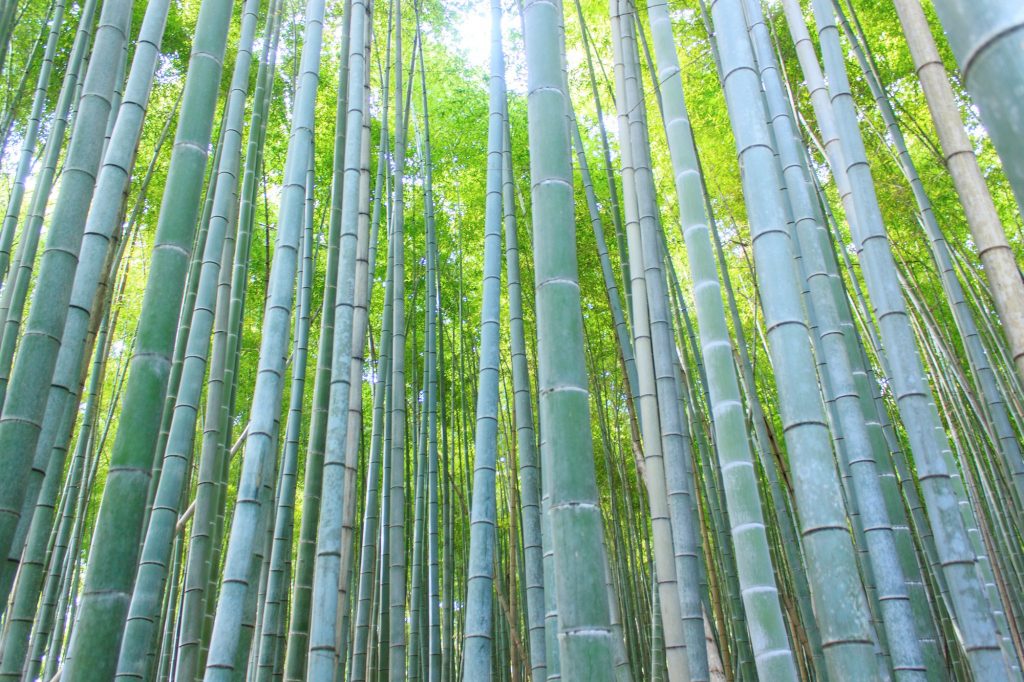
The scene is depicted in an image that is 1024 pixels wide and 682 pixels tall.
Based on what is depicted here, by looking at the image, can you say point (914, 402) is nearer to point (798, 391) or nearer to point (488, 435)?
point (798, 391)

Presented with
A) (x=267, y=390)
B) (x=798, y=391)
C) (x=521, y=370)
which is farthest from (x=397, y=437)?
(x=798, y=391)

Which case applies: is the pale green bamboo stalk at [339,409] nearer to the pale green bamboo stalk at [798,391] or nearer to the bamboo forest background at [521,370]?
the bamboo forest background at [521,370]

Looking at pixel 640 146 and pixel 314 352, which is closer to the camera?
pixel 640 146

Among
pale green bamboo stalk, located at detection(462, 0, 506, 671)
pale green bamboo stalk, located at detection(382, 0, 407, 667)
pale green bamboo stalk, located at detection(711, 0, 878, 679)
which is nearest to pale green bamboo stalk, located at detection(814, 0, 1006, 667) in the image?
pale green bamboo stalk, located at detection(711, 0, 878, 679)

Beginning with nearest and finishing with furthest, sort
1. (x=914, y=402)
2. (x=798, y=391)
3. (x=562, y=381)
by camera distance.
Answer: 1. (x=562, y=381)
2. (x=798, y=391)
3. (x=914, y=402)

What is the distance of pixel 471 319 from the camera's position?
8.30 metres

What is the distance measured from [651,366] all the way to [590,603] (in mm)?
1672

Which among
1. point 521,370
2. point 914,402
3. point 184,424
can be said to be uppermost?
point 521,370

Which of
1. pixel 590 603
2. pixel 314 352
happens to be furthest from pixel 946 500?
pixel 314 352

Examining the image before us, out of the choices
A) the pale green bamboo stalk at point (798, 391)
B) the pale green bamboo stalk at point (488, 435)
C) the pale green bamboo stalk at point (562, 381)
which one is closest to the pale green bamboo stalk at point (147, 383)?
the pale green bamboo stalk at point (562, 381)

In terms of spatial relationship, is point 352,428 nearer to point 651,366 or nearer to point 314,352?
point 651,366

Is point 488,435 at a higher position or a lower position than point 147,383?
higher

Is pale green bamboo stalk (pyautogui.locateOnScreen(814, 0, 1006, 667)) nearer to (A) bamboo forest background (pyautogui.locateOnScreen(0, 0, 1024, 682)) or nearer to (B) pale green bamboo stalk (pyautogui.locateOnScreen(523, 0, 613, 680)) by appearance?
(A) bamboo forest background (pyautogui.locateOnScreen(0, 0, 1024, 682))

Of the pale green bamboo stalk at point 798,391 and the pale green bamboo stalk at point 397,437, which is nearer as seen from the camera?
the pale green bamboo stalk at point 798,391
